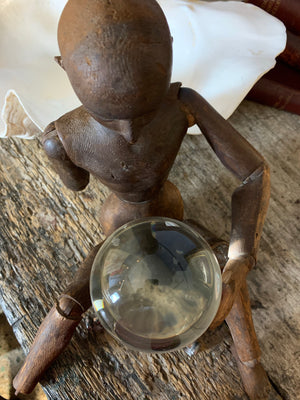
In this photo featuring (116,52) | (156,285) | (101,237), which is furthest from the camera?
(101,237)

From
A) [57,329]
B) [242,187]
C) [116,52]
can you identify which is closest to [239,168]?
[242,187]

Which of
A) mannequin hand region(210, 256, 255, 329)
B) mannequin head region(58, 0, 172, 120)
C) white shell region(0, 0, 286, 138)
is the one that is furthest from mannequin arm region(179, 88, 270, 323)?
white shell region(0, 0, 286, 138)

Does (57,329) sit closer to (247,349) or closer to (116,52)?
(247,349)

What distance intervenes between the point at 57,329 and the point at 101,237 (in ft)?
0.73

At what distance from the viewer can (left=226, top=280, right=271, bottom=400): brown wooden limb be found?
66 centimetres

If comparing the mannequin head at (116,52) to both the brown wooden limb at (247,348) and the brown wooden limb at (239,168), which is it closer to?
the brown wooden limb at (239,168)

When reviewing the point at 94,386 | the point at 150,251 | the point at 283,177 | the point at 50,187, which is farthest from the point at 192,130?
the point at 94,386

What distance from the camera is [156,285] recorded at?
1.68 feet

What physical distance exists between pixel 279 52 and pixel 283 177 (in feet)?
0.87

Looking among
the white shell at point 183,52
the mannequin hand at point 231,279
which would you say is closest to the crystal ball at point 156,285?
the mannequin hand at point 231,279

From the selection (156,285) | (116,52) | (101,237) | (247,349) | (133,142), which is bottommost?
(247,349)

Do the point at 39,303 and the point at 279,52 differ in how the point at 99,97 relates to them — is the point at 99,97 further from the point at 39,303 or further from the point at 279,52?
the point at 279,52

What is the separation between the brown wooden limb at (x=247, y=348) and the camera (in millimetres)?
664

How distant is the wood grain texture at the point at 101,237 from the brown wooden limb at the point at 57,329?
0.04 m
